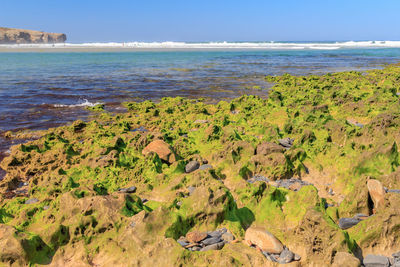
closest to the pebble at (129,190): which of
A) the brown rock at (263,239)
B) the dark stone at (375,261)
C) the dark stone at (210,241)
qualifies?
the dark stone at (210,241)

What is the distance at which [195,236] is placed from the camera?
4156mm

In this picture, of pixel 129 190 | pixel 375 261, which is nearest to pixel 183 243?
pixel 129 190

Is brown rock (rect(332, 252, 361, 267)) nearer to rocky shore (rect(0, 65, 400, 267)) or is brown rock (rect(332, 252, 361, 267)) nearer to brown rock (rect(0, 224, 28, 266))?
rocky shore (rect(0, 65, 400, 267))

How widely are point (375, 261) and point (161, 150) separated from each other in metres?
4.53

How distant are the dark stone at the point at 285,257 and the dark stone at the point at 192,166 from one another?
3044mm

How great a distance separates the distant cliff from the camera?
10519 centimetres

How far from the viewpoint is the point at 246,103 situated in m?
12.2

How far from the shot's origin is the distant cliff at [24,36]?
105 metres

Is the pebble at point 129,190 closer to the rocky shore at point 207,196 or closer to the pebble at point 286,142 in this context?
the rocky shore at point 207,196

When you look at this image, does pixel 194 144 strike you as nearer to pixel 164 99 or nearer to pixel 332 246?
pixel 332 246

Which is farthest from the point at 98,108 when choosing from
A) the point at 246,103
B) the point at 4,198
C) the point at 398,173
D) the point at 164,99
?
the point at 398,173

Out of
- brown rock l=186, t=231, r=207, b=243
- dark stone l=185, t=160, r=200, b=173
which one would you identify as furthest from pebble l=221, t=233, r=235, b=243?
dark stone l=185, t=160, r=200, b=173

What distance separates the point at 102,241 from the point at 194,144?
4305 mm

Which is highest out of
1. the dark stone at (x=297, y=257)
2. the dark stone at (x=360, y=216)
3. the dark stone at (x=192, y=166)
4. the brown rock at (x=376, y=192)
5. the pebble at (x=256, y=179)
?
the brown rock at (x=376, y=192)
